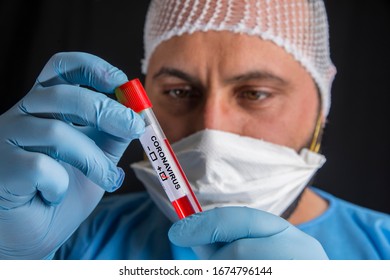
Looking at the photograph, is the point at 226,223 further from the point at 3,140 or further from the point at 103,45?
the point at 103,45

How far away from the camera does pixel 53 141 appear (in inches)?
31.4

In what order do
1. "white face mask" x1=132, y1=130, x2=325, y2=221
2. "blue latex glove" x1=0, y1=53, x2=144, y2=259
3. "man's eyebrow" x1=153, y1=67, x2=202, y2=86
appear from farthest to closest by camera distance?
"man's eyebrow" x1=153, y1=67, x2=202, y2=86, "white face mask" x1=132, y1=130, x2=325, y2=221, "blue latex glove" x1=0, y1=53, x2=144, y2=259

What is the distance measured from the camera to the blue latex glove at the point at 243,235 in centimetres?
80

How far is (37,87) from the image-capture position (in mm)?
857

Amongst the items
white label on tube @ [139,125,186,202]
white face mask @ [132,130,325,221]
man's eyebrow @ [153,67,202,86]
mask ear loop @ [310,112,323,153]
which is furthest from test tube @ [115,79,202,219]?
mask ear loop @ [310,112,323,153]

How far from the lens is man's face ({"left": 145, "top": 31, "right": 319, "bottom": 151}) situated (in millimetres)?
1090

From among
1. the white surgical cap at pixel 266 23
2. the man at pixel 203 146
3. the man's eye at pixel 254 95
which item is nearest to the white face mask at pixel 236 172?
the man at pixel 203 146

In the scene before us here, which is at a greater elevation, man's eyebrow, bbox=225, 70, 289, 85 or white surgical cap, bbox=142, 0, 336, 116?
white surgical cap, bbox=142, 0, 336, 116

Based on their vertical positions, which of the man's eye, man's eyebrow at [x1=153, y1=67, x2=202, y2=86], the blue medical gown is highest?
man's eyebrow at [x1=153, y1=67, x2=202, y2=86]

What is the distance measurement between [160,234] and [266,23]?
A: 0.57 m

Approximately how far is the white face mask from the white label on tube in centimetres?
18

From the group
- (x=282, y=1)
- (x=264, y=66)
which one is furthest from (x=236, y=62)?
(x=282, y=1)

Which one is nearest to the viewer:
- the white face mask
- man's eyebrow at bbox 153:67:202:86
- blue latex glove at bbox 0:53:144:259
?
blue latex glove at bbox 0:53:144:259

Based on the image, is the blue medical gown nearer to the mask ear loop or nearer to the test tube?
the mask ear loop
